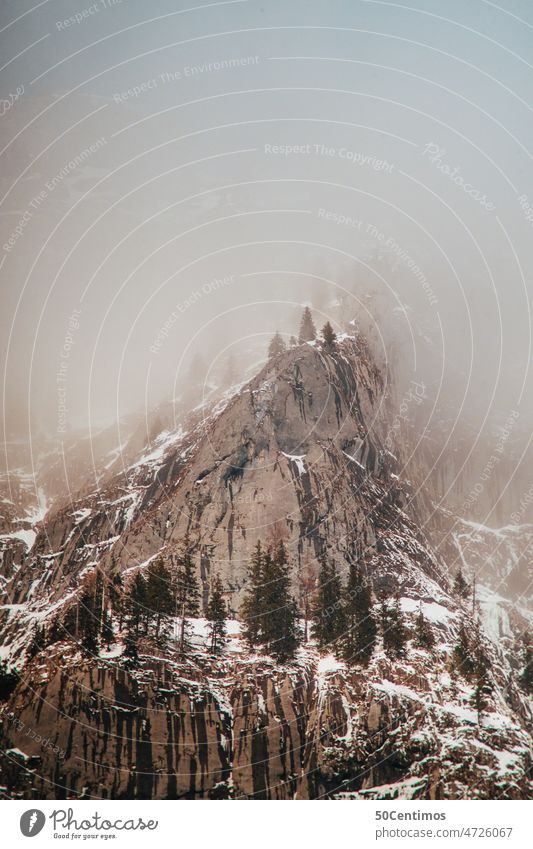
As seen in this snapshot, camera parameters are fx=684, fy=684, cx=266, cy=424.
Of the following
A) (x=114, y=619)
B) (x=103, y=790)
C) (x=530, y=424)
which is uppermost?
(x=530, y=424)

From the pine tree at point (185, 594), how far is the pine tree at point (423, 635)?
79.8 feet

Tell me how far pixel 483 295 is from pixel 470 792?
144345 mm

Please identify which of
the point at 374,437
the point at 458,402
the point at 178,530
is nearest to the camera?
the point at 178,530

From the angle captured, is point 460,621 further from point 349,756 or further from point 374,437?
point 374,437

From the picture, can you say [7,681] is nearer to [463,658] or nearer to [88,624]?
[88,624]

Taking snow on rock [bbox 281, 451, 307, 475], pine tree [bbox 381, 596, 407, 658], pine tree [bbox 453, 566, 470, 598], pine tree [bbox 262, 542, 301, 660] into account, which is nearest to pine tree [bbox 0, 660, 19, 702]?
pine tree [bbox 262, 542, 301, 660]

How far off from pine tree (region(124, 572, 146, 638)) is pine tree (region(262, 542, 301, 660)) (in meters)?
13.3

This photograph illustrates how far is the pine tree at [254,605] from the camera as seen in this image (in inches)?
2943

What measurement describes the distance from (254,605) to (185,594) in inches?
316

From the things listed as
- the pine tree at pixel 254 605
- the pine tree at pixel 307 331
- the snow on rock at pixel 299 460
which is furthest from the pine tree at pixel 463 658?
the pine tree at pixel 307 331

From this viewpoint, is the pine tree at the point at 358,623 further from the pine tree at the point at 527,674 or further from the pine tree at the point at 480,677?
the pine tree at the point at 527,674

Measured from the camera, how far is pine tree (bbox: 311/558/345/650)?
74062 mm

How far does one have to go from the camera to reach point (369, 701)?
6806 centimetres
